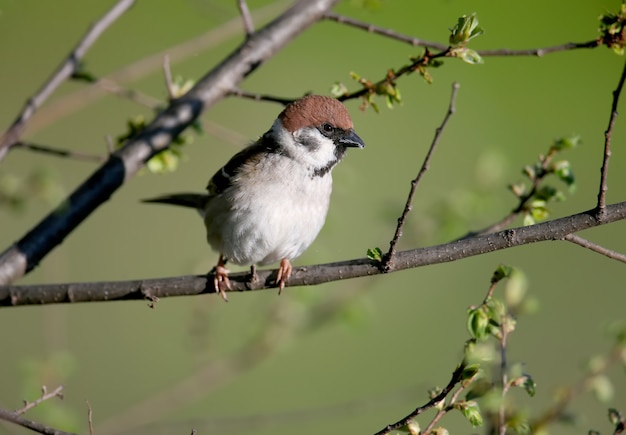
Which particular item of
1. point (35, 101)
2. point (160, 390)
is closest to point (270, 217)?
point (35, 101)

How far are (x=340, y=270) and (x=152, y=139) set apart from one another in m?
0.83

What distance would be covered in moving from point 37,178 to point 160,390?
9.32 feet

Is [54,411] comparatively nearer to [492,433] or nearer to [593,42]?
[492,433]

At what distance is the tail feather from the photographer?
12.0ft

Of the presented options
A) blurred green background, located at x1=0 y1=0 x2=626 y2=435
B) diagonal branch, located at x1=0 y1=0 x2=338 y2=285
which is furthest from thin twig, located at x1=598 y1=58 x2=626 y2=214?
blurred green background, located at x1=0 y1=0 x2=626 y2=435

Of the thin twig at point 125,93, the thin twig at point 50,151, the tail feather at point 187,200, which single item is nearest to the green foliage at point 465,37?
the thin twig at point 125,93

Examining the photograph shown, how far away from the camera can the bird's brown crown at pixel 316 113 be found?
125 inches

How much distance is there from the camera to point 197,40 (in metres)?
3.22

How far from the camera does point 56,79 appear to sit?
8.80 feet

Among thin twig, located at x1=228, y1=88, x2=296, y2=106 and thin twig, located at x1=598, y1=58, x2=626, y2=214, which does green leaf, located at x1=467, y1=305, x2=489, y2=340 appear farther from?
thin twig, located at x1=228, y1=88, x2=296, y2=106

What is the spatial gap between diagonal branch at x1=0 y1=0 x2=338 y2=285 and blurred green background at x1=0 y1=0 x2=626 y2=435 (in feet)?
1.87

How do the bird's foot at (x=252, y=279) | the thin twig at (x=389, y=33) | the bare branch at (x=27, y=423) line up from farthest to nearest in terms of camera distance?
the bird's foot at (x=252, y=279), the thin twig at (x=389, y=33), the bare branch at (x=27, y=423)

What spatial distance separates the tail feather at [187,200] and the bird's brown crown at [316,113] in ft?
1.99

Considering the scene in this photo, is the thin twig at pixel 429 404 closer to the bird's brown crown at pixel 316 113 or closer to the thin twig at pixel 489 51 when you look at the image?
the thin twig at pixel 489 51
